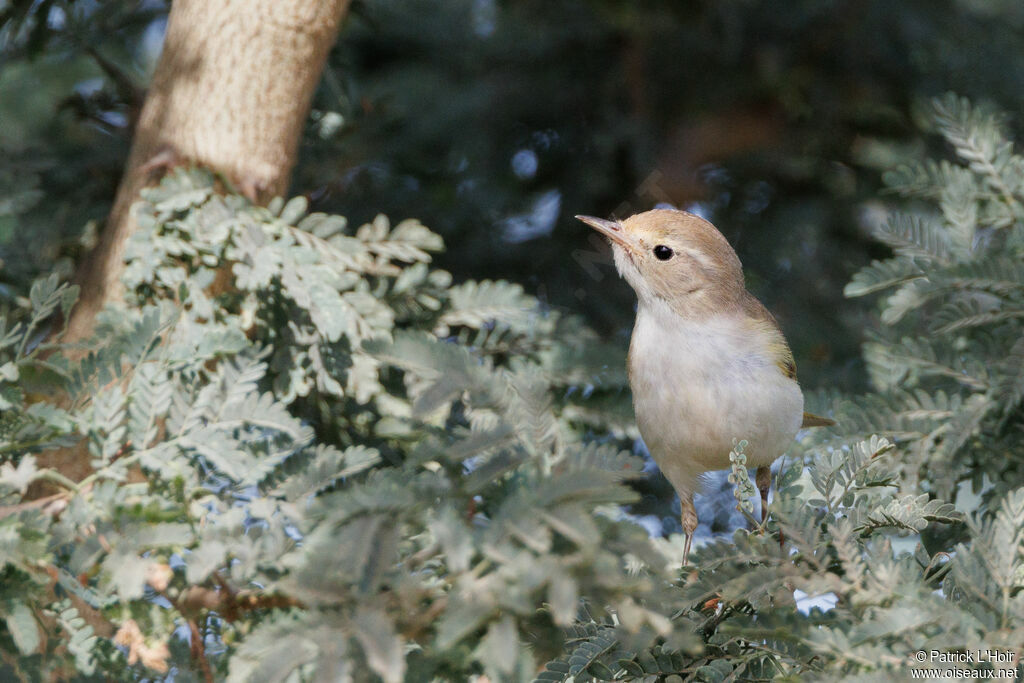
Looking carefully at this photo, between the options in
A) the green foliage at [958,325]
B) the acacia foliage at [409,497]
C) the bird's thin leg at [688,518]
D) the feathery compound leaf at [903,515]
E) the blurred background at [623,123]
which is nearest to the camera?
the acacia foliage at [409,497]

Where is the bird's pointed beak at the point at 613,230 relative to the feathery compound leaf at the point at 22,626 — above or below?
below

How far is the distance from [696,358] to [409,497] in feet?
4.45

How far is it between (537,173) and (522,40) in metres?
0.68

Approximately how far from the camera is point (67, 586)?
1.84 m

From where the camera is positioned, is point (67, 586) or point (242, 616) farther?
point (242, 616)

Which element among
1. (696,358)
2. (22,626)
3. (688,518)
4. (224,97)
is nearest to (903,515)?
(696,358)

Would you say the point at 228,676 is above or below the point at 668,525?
above

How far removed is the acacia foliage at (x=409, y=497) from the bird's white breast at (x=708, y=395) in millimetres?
227

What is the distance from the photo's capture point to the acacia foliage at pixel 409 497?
142 cm

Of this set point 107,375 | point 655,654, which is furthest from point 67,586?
point 655,654

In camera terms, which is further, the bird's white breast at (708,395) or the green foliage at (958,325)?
the green foliage at (958,325)

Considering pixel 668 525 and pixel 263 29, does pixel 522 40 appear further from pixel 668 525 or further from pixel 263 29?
pixel 668 525

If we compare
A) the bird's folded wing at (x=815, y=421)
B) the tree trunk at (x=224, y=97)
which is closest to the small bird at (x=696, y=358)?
the bird's folded wing at (x=815, y=421)

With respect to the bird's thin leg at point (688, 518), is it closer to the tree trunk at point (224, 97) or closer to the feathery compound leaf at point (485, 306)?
the feathery compound leaf at point (485, 306)
